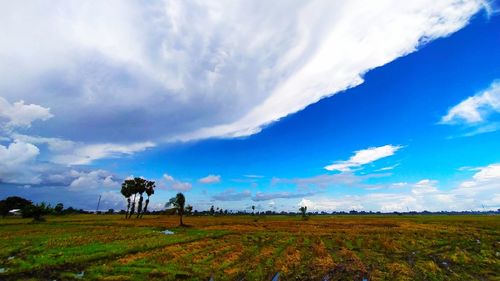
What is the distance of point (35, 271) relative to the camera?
2183cm

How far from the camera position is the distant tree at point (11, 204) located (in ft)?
430

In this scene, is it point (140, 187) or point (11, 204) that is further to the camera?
point (11, 204)

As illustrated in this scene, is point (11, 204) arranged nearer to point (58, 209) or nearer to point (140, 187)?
point (58, 209)

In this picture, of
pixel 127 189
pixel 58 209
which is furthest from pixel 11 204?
pixel 127 189

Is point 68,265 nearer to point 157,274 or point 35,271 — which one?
point 35,271

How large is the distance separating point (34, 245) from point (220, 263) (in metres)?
23.7

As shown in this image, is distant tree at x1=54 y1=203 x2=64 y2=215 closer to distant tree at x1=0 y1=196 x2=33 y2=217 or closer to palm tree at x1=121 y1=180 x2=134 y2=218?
distant tree at x1=0 y1=196 x2=33 y2=217

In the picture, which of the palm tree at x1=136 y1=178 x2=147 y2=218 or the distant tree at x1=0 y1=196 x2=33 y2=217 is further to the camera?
the distant tree at x1=0 y1=196 x2=33 y2=217

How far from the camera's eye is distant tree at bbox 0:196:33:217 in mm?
131125

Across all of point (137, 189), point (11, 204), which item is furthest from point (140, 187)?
point (11, 204)

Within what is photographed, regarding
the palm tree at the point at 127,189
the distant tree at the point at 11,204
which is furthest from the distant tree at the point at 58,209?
the palm tree at the point at 127,189

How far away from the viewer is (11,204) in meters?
138

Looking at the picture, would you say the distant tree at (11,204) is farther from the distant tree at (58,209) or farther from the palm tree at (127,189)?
the palm tree at (127,189)

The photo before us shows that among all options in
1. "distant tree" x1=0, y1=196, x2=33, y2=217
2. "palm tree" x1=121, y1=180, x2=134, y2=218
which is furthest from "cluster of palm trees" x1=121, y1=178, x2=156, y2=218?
"distant tree" x1=0, y1=196, x2=33, y2=217
